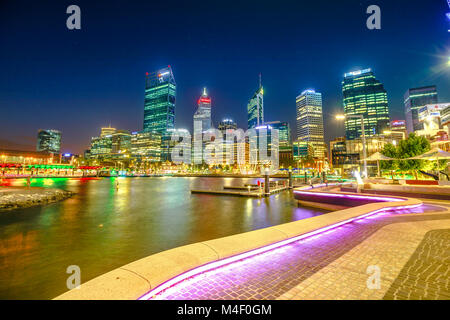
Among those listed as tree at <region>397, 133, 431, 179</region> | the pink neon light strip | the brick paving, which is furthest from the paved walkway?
tree at <region>397, 133, 431, 179</region>

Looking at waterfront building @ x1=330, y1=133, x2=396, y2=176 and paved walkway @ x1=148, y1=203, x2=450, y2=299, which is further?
waterfront building @ x1=330, y1=133, x2=396, y2=176

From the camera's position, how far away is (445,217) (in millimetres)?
8148

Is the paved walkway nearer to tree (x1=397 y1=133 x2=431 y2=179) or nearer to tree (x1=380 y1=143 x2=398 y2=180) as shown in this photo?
tree (x1=397 y1=133 x2=431 y2=179)

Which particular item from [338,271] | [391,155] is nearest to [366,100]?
[391,155]

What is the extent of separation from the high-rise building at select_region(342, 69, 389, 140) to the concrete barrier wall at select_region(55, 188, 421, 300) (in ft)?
631

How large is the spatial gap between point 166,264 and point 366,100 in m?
216

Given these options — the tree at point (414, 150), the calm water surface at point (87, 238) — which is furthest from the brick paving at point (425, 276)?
the tree at point (414, 150)

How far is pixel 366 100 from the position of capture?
17025cm

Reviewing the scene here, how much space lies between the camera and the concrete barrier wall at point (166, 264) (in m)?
3.02

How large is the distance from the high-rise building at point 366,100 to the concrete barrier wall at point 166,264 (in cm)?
19225

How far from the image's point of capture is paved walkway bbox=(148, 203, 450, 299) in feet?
10.8

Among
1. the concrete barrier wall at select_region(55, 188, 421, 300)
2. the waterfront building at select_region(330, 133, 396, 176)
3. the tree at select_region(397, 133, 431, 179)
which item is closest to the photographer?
the concrete barrier wall at select_region(55, 188, 421, 300)

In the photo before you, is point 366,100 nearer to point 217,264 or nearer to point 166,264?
point 217,264
